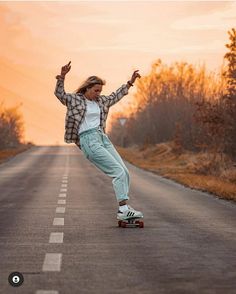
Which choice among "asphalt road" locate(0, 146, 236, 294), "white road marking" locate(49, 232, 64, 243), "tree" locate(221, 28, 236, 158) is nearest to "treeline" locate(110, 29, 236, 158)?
"tree" locate(221, 28, 236, 158)

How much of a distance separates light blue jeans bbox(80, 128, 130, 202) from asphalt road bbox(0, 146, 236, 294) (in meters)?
0.53

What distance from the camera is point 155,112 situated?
49.3 meters

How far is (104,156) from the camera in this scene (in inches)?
420

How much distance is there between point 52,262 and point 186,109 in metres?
33.2

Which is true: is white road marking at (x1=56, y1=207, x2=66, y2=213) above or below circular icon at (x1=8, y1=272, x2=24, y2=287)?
below

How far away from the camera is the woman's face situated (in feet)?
34.7

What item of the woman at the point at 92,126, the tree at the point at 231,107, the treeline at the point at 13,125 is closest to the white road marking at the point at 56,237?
the woman at the point at 92,126

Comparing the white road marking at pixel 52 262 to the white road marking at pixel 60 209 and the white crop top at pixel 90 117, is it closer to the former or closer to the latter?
the white crop top at pixel 90 117

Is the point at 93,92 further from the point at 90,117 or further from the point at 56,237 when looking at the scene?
the point at 56,237

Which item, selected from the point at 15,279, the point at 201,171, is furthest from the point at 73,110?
the point at 201,171

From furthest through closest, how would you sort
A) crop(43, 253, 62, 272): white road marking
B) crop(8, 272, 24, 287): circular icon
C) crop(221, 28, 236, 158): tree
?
crop(221, 28, 236, 158): tree, crop(43, 253, 62, 272): white road marking, crop(8, 272, 24, 287): circular icon

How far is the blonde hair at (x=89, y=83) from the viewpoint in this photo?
34.6 feet

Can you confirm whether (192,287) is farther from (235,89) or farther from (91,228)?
(235,89)

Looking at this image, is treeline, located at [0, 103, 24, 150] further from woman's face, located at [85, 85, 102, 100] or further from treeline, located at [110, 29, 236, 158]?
woman's face, located at [85, 85, 102, 100]
